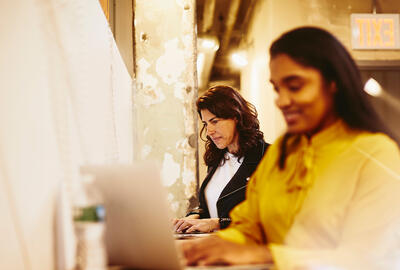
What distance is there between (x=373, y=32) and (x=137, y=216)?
428 cm

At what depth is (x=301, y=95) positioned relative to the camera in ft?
3.16

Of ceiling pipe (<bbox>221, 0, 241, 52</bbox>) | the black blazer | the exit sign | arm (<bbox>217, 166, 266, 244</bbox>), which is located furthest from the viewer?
ceiling pipe (<bbox>221, 0, 241, 52</bbox>)

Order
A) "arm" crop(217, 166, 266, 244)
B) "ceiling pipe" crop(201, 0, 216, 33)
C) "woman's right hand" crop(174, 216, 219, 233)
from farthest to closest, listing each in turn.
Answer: "ceiling pipe" crop(201, 0, 216, 33), "woman's right hand" crop(174, 216, 219, 233), "arm" crop(217, 166, 266, 244)

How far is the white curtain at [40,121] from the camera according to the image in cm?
68

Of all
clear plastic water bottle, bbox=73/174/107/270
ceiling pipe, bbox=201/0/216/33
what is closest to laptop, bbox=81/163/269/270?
clear plastic water bottle, bbox=73/174/107/270

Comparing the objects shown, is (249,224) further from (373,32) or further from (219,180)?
(373,32)

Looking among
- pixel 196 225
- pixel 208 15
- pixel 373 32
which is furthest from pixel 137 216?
pixel 208 15

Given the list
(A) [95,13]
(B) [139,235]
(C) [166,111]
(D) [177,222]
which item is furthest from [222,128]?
(B) [139,235]

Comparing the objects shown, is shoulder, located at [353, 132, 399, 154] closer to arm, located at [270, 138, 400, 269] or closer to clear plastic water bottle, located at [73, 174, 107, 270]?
arm, located at [270, 138, 400, 269]

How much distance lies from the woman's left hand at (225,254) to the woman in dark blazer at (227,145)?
1.21m

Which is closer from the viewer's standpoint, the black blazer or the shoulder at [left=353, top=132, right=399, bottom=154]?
the shoulder at [left=353, top=132, right=399, bottom=154]

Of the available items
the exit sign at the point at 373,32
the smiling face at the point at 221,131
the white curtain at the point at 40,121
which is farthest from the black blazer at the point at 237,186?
the exit sign at the point at 373,32

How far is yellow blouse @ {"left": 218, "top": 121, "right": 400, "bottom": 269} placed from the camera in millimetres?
816

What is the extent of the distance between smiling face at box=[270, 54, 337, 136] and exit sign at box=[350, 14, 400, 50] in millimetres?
3648
